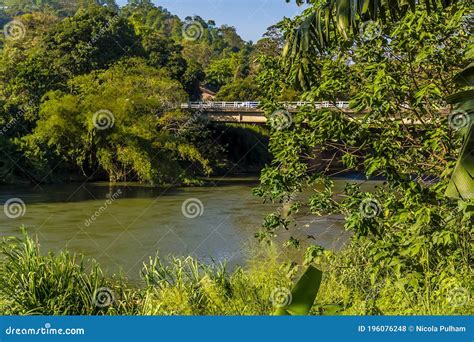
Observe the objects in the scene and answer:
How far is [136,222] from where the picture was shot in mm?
21000

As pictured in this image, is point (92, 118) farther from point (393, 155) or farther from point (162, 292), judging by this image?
point (393, 155)

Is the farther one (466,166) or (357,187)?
(357,187)

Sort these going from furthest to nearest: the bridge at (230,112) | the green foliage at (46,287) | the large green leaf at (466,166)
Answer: the bridge at (230,112) → the green foliage at (46,287) → the large green leaf at (466,166)

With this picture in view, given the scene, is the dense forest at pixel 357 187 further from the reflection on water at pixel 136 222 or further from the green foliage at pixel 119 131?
the green foliage at pixel 119 131

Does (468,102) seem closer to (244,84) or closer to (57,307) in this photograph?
(57,307)

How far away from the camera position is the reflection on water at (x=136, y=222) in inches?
631

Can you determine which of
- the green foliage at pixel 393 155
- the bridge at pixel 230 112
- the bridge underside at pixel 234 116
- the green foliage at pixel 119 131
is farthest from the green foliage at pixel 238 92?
the green foliage at pixel 393 155

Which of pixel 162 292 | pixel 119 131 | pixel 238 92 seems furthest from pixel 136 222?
pixel 238 92

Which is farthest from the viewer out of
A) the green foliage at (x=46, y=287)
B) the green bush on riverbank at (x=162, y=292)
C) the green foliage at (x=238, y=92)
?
the green foliage at (x=238, y=92)

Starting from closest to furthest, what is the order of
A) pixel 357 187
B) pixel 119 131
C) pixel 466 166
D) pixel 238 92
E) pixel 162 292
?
pixel 466 166 → pixel 162 292 → pixel 357 187 → pixel 119 131 → pixel 238 92

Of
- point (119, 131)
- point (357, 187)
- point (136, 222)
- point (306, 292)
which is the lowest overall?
point (136, 222)

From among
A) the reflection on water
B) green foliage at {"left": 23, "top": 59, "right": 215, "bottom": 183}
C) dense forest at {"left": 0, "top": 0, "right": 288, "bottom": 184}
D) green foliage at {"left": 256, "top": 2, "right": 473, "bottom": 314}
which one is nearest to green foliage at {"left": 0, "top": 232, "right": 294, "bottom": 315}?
green foliage at {"left": 256, "top": 2, "right": 473, "bottom": 314}

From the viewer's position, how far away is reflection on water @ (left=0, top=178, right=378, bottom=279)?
16016 millimetres

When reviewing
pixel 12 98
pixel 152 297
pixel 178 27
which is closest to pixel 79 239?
pixel 152 297
